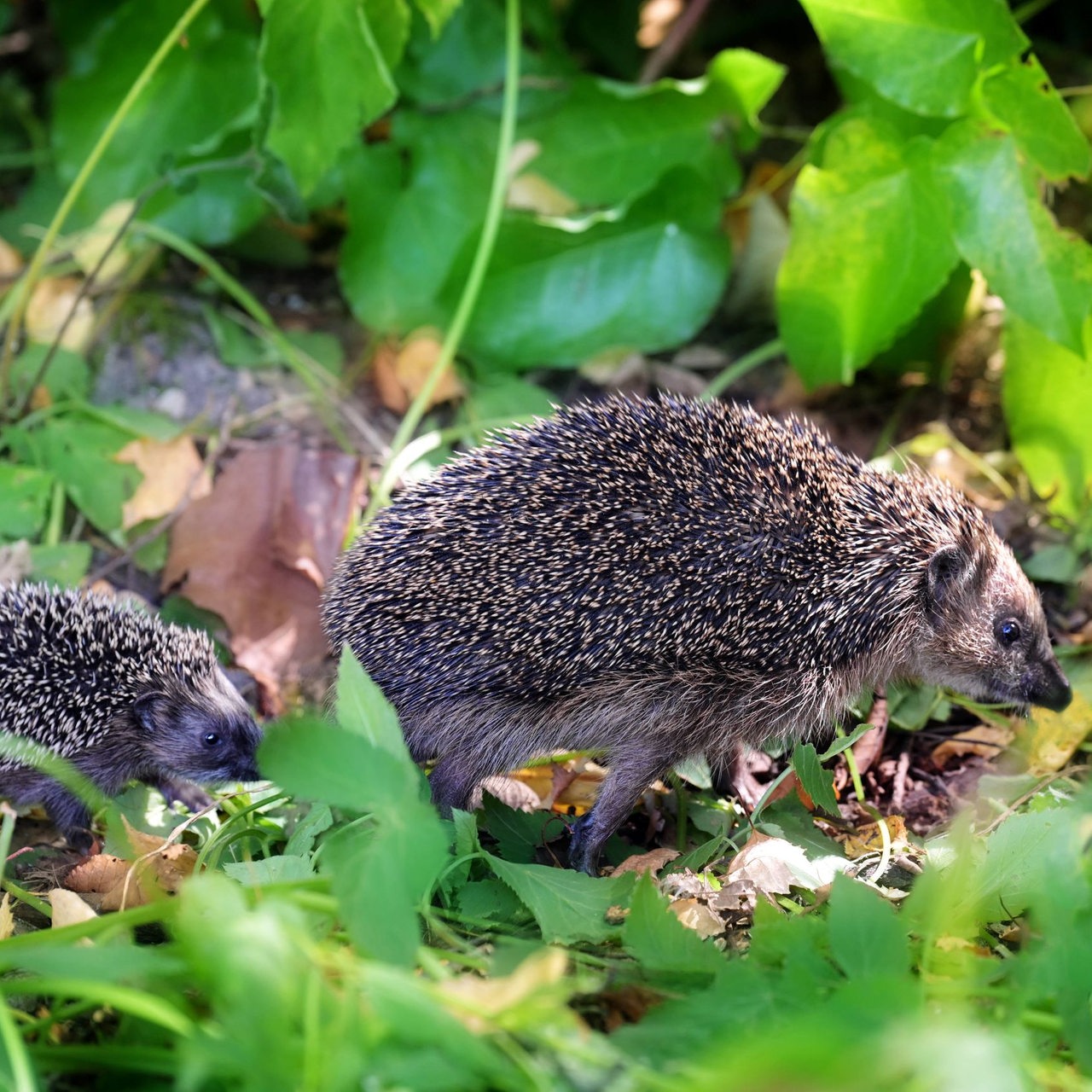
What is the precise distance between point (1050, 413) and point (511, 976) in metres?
4.15

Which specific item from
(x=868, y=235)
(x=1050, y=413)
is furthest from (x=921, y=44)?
(x=1050, y=413)

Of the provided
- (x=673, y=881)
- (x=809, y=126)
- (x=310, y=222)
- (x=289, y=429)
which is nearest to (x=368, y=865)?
(x=673, y=881)

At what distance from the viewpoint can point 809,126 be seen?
7.73 m

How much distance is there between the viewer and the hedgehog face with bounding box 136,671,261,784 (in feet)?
16.9

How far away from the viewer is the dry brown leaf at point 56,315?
641 centimetres

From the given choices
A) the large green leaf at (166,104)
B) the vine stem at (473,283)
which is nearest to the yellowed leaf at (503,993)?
the vine stem at (473,283)

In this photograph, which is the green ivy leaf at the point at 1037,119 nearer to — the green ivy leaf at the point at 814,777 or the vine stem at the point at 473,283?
the vine stem at the point at 473,283

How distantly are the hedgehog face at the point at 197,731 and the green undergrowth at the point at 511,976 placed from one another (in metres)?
1.23

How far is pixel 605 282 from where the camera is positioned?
21.0 feet

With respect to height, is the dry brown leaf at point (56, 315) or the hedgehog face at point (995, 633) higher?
the dry brown leaf at point (56, 315)

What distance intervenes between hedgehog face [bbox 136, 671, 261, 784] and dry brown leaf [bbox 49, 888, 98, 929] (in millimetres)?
1488

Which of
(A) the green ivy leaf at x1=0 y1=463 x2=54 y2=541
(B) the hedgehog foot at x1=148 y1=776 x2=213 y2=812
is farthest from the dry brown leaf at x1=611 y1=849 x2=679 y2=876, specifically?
(A) the green ivy leaf at x1=0 y1=463 x2=54 y2=541

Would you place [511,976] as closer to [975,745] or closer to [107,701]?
[107,701]

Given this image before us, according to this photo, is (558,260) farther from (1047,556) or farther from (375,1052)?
(375,1052)
